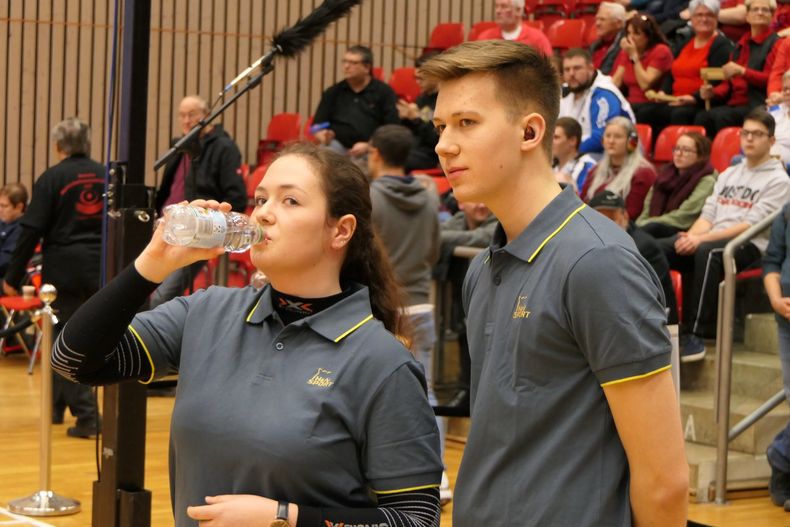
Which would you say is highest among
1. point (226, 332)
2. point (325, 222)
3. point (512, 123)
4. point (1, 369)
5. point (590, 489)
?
point (512, 123)

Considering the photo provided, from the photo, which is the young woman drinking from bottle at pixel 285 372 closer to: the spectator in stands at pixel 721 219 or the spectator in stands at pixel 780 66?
the spectator in stands at pixel 721 219

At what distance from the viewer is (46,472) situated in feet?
17.6

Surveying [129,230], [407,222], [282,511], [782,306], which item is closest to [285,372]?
[282,511]

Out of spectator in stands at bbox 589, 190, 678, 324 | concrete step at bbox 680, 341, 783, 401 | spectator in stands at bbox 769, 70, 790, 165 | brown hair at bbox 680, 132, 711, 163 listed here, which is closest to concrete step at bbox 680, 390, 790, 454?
concrete step at bbox 680, 341, 783, 401

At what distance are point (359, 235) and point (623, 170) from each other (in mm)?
5775

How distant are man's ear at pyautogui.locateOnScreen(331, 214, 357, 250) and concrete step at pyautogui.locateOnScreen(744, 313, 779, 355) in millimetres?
4280

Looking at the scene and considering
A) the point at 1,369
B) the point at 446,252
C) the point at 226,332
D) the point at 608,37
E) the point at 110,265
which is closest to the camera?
the point at 226,332

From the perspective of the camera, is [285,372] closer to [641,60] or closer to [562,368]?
[562,368]

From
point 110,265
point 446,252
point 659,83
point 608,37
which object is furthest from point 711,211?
point 110,265

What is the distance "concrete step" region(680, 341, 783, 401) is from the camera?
6137 mm

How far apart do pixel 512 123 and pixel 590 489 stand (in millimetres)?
581

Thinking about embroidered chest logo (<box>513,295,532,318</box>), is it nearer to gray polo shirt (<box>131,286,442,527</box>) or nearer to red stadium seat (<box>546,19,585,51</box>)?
gray polo shirt (<box>131,286,442,527</box>)

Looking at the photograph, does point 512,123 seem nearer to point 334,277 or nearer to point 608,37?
point 334,277

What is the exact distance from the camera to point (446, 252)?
6.70 m
